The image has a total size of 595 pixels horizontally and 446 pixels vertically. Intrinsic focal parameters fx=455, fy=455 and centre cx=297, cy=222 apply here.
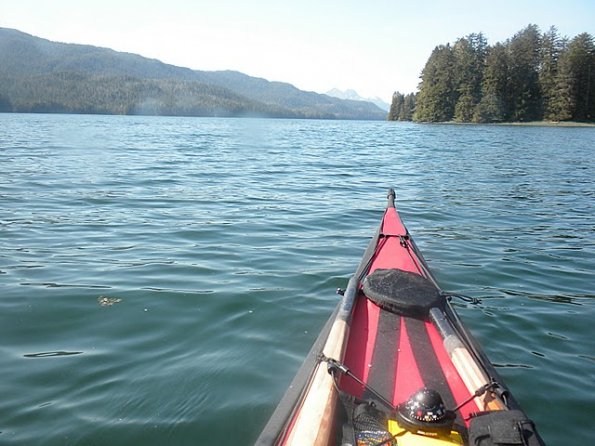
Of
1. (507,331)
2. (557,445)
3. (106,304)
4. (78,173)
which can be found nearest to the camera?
(557,445)

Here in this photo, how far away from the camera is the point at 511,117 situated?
87.5 metres

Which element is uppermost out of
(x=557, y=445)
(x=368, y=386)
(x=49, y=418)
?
(x=368, y=386)

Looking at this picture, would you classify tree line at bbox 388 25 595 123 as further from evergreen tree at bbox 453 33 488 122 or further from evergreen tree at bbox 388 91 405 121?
→ evergreen tree at bbox 388 91 405 121

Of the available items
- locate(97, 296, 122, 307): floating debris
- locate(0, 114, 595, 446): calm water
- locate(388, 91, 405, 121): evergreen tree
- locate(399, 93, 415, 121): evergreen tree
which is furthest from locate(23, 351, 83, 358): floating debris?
locate(388, 91, 405, 121): evergreen tree

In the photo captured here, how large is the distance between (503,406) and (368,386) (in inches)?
35.3

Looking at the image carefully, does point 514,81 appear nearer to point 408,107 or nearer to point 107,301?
point 408,107

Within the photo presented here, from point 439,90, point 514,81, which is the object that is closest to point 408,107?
point 439,90

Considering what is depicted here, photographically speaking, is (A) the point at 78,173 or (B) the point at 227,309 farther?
(A) the point at 78,173

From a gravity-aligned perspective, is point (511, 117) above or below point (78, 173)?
above

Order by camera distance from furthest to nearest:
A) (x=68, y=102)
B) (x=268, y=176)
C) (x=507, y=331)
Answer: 1. (x=68, y=102)
2. (x=268, y=176)
3. (x=507, y=331)

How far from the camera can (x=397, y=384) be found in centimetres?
340

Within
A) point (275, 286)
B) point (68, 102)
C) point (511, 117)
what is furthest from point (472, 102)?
point (68, 102)

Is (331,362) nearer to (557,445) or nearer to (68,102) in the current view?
(557,445)

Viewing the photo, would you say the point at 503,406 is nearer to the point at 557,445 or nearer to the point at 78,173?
the point at 557,445
